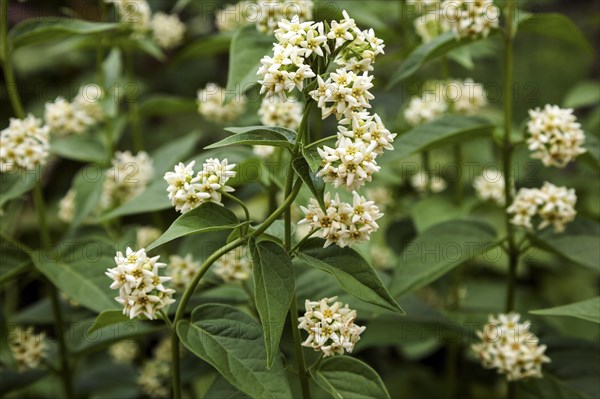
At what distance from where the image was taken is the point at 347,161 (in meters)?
1.23

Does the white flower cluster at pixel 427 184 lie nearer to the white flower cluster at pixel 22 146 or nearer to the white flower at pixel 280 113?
A: the white flower at pixel 280 113

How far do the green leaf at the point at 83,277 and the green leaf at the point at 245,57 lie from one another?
0.56m

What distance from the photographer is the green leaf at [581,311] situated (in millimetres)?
1517

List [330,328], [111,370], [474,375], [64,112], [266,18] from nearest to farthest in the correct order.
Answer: [330,328]
[266,18]
[64,112]
[111,370]
[474,375]

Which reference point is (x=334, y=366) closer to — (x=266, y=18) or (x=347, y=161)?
(x=347, y=161)

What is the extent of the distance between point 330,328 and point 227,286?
1.96 feet

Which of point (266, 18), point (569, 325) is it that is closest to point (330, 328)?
point (266, 18)

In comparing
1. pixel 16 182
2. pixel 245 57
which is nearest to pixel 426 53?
pixel 245 57

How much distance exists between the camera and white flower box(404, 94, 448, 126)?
239 centimetres

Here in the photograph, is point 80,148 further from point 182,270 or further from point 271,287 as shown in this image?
point 271,287

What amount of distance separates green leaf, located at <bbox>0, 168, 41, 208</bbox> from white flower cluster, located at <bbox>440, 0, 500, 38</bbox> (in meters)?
1.18

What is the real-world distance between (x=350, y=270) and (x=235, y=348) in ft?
0.91

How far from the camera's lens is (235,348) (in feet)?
4.63

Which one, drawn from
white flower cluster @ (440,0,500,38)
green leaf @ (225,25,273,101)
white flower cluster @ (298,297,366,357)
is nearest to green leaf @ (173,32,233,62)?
green leaf @ (225,25,273,101)
